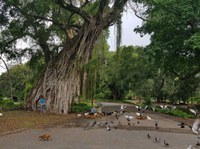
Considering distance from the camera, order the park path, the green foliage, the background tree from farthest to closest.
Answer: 1. the green foliage
2. the background tree
3. the park path

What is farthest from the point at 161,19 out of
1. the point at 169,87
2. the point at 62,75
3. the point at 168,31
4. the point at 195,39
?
the point at 169,87

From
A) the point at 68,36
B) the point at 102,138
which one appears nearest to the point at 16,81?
the point at 68,36

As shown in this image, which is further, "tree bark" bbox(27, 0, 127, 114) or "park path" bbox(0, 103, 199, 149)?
"tree bark" bbox(27, 0, 127, 114)

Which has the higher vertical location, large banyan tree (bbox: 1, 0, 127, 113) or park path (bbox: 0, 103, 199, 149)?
large banyan tree (bbox: 1, 0, 127, 113)

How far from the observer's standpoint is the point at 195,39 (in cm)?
1589

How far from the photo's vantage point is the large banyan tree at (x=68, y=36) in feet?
59.5

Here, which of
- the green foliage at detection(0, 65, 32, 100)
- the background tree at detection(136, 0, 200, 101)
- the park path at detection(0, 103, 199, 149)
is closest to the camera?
the park path at detection(0, 103, 199, 149)

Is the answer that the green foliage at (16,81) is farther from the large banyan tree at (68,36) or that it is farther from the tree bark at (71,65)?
the tree bark at (71,65)

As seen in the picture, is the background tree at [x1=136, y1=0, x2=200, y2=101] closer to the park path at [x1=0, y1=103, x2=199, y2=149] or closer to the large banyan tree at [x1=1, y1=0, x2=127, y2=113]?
the large banyan tree at [x1=1, y1=0, x2=127, y2=113]

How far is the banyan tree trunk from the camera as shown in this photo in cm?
1819

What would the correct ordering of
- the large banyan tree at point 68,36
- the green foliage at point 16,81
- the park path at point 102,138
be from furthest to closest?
the green foliage at point 16,81
the large banyan tree at point 68,36
the park path at point 102,138

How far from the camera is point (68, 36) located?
66.3 feet

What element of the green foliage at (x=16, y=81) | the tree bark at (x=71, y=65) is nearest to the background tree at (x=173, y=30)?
the tree bark at (x=71, y=65)

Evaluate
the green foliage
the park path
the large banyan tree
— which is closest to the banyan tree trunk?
the large banyan tree
